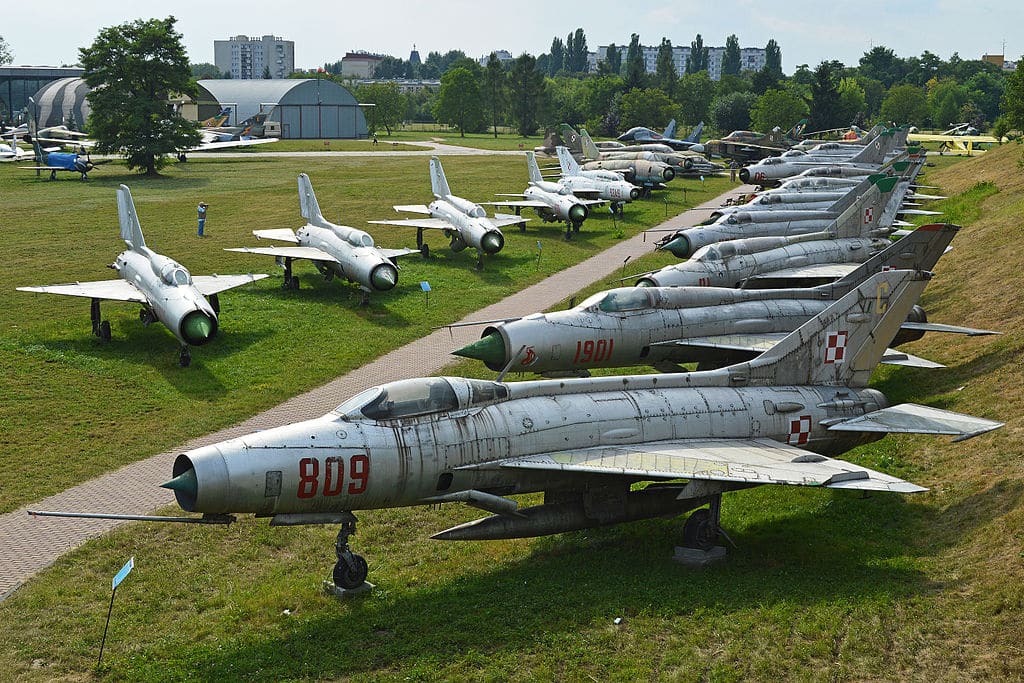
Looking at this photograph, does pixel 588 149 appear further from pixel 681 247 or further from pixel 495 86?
pixel 495 86

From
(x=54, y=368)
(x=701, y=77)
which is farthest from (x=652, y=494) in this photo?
(x=701, y=77)

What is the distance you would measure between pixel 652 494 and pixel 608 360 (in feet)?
19.5

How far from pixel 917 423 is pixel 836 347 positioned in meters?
2.00

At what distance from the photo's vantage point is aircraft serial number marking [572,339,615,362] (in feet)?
67.3

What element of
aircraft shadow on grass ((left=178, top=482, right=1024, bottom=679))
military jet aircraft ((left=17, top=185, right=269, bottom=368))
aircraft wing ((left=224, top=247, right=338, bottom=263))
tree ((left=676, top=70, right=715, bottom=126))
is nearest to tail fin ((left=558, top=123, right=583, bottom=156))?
aircraft wing ((left=224, top=247, right=338, bottom=263))

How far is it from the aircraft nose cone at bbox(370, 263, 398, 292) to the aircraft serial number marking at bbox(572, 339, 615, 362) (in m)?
12.9

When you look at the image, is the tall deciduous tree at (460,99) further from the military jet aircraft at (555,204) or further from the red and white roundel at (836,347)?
the red and white roundel at (836,347)

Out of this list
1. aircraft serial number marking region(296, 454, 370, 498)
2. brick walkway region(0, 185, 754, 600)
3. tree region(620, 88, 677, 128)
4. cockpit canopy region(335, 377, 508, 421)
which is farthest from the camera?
tree region(620, 88, 677, 128)

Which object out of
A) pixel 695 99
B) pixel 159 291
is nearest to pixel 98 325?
pixel 159 291

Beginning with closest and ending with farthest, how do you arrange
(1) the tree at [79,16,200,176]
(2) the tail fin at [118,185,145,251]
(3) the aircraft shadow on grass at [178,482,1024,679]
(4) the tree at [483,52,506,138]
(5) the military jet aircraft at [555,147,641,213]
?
(3) the aircraft shadow on grass at [178,482,1024,679] < (2) the tail fin at [118,185,145,251] < (5) the military jet aircraft at [555,147,641,213] < (1) the tree at [79,16,200,176] < (4) the tree at [483,52,506,138]

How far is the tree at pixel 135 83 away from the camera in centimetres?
6788

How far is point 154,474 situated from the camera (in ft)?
60.7

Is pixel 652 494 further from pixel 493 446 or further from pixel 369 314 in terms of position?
pixel 369 314

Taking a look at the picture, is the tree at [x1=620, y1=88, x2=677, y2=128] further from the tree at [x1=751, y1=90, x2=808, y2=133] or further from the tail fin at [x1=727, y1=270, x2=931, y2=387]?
the tail fin at [x1=727, y1=270, x2=931, y2=387]
